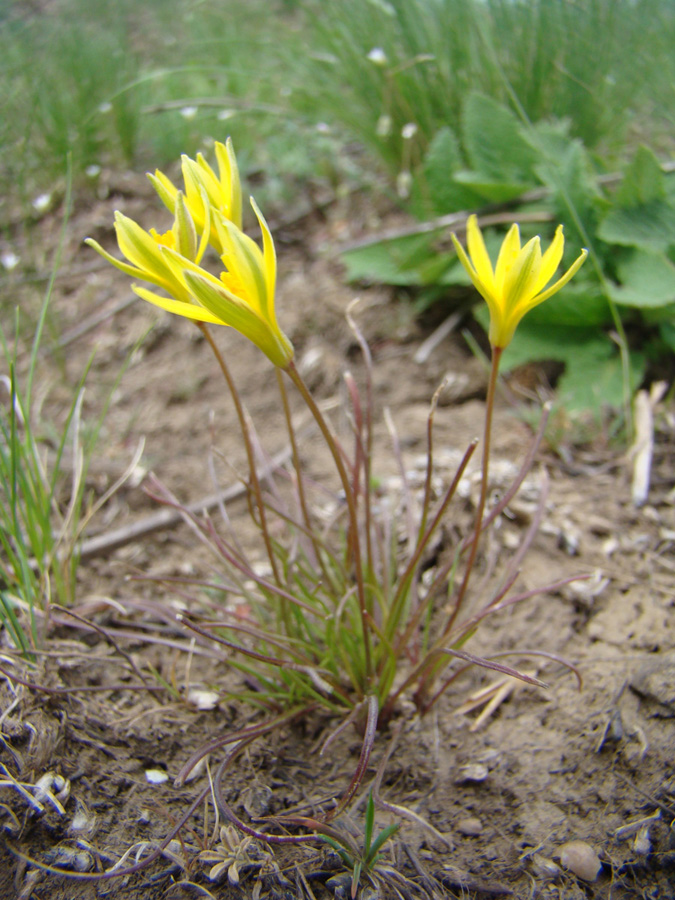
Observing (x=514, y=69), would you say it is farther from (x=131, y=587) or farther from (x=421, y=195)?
(x=131, y=587)

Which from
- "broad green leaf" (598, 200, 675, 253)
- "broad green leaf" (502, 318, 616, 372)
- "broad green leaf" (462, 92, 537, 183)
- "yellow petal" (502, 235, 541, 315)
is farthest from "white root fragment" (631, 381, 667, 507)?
"yellow petal" (502, 235, 541, 315)

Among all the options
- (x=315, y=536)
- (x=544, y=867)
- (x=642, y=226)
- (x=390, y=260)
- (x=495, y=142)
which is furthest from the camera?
(x=390, y=260)

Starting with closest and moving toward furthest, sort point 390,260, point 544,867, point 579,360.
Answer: point 544,867, point 579,360, point 390,260

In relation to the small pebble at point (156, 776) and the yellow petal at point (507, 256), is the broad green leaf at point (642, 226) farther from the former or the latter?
the small pebble at point (156, 776)

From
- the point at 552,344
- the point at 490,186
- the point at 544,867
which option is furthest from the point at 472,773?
the point at 490,186

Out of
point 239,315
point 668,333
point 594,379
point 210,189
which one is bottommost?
point 594,379

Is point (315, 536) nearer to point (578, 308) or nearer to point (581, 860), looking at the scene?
point (581, 860)

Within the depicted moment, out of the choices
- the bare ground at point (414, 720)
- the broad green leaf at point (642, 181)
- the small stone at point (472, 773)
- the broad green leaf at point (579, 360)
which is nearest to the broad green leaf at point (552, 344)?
the broad green leaf at point (579, 360)

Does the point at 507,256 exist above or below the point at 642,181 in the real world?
above
